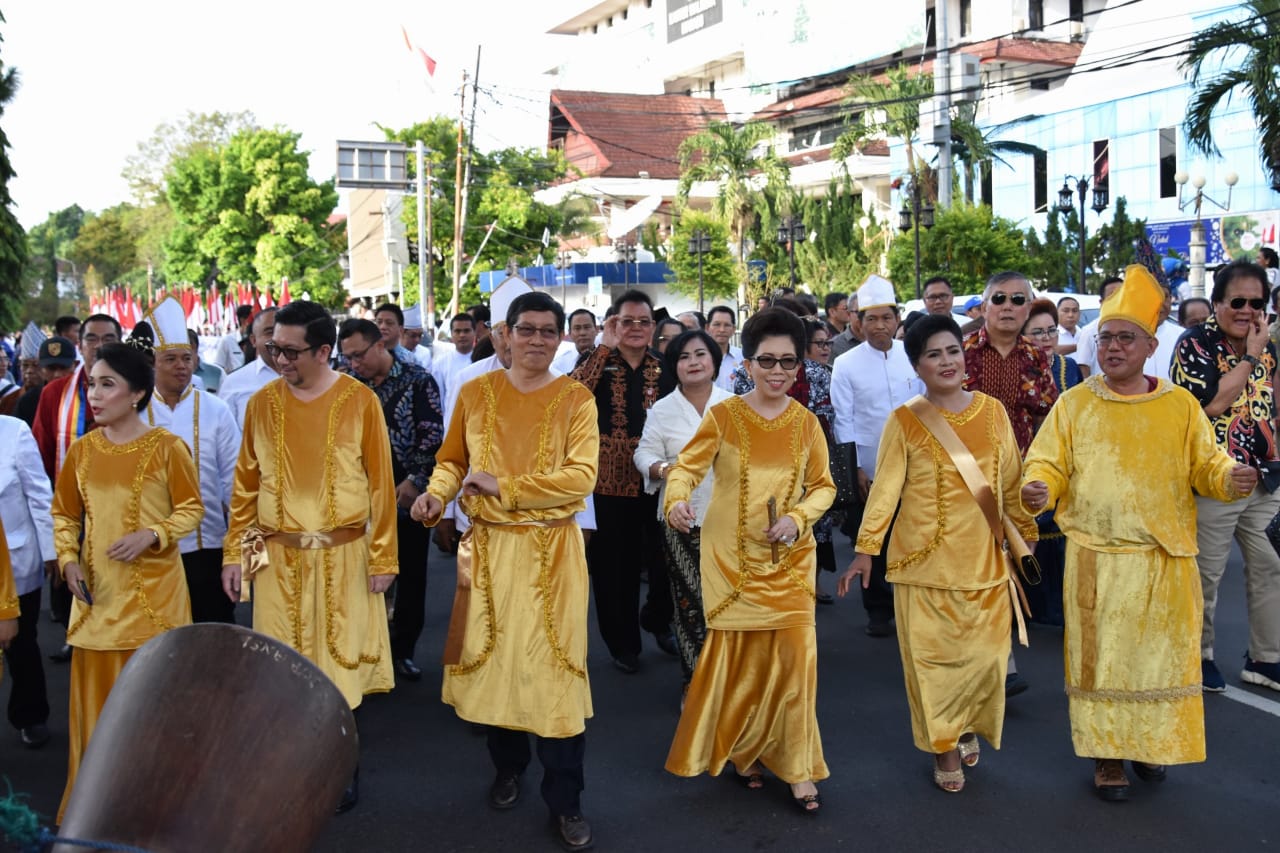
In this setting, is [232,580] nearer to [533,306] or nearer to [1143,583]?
[533,306]

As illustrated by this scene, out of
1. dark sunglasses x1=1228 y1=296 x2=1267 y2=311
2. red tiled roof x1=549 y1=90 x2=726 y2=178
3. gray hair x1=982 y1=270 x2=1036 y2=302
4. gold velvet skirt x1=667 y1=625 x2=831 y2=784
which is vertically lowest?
gold velvet skirt x1=667 y1=625 x2=831 y2=784

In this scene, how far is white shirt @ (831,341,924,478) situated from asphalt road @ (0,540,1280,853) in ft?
5.93

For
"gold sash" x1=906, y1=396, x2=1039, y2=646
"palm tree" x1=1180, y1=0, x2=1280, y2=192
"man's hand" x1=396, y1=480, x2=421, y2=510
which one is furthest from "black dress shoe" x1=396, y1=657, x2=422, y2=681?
"palm tree" x1=1180, y1=0, x2=1280, y2=192

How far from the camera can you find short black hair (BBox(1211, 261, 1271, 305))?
19.4 ft

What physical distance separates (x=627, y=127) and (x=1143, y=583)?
208 feet

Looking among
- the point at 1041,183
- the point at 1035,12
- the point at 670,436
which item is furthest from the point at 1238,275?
the point at 1035,12

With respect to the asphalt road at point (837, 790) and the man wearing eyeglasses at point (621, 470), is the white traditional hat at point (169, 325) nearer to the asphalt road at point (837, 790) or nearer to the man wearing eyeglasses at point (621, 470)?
the asphalt road at point (837, 790)

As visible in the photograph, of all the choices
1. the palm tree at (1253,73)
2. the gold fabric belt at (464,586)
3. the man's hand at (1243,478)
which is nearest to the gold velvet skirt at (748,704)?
the gold fabric belt at (464,586)

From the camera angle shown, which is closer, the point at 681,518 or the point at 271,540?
the point at 681,518

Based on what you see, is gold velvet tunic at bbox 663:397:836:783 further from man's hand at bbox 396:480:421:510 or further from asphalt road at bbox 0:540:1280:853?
man's hand at bbox 396:480:421:510

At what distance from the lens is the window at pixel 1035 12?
54.6m

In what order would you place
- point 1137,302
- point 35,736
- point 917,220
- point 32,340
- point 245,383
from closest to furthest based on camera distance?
point 1137,302, point 35,736, point 245,383, point 32,340, point 917,220

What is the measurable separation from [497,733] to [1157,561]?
8.65 feet

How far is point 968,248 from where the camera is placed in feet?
90.9
